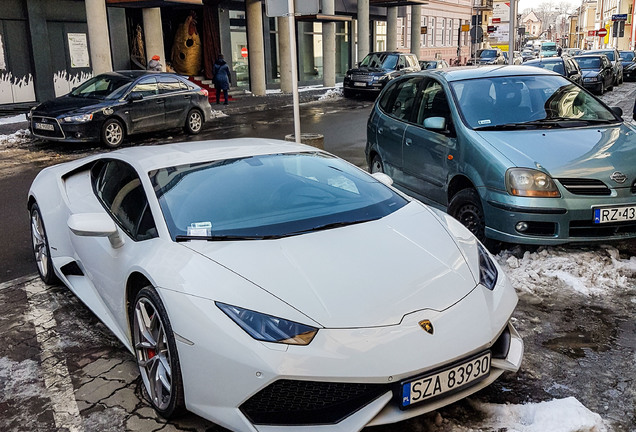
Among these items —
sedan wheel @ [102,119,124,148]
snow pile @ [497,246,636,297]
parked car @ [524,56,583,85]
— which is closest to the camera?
snow pile @ [497,246,636,297]

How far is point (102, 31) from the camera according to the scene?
17797 mm

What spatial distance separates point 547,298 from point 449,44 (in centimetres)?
5168

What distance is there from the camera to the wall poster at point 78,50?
2003cm

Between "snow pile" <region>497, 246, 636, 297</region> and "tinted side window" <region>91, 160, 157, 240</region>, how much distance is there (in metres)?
2.87

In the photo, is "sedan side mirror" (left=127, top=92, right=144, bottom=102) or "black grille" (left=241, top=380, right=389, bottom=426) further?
"sedan side mirror" (left=127, top=92, right=144, bottom=102)

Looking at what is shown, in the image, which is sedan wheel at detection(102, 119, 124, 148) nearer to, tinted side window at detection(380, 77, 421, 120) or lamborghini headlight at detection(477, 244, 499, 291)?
tinted side window at detection(380, 77, 421, 120)

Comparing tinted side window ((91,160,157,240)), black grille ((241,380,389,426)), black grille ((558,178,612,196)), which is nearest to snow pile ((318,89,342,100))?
black grille ((558,178,612,196))

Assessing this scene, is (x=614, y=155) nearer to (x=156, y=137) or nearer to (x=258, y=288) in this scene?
(x=258, y=288)

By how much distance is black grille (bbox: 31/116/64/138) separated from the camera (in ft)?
40.0

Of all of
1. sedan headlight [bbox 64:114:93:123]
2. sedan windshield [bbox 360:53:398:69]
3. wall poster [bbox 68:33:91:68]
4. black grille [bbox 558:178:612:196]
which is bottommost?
black grille [bbox 558:178:612:196]

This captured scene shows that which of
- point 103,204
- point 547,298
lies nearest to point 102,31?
point 103,204

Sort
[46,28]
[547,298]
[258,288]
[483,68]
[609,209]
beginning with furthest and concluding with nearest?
1. [46,28]
2. [483,68]
3. [609,209]
4. [547,298]
5. [258,288]

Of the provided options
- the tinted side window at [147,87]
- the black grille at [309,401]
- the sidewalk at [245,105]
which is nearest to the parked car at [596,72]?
the sidewalk at [245,105]

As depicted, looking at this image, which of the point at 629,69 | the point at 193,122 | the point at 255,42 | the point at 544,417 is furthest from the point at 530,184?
the point at 629,69
